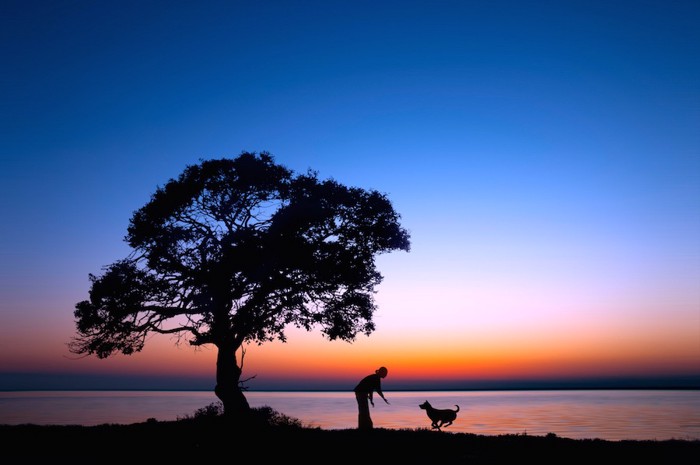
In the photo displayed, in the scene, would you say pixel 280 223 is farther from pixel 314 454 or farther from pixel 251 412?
pixel 314 454

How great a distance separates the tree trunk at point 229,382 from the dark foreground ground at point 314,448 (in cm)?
421

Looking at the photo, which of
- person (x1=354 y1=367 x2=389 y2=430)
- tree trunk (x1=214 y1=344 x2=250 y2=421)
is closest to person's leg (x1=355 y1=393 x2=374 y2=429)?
person (x1=354 y1=367 x2=389 y2=430)

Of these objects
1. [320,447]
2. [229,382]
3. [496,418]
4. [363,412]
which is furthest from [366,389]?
[496,418]

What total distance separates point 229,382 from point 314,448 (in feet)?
33.6

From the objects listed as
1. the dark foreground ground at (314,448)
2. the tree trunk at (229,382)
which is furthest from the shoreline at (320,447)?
the tree trunk at (229,382)

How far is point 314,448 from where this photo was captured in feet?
60.1

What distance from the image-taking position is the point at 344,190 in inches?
1152

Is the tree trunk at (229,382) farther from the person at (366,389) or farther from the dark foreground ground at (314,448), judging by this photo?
the person at (366,389)

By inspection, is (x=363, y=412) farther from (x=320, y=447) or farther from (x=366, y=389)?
(x=320, y=447)

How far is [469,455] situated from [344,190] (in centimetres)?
1552

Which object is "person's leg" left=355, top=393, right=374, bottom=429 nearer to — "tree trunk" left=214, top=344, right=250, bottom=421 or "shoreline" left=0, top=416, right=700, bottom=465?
"shoreline" left=0, top=416, right=700, bottom=465

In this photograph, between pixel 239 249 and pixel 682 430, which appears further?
pixel 682 430

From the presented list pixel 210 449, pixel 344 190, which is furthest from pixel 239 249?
pixel 210 449

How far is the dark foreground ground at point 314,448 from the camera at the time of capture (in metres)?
16.8
